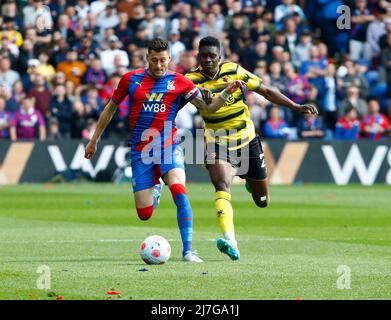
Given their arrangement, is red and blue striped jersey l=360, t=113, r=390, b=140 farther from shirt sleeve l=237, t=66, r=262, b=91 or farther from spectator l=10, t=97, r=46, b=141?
shirt sleeve l=237, t=66, r=262, b=91

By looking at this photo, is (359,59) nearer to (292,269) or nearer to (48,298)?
(292,269)

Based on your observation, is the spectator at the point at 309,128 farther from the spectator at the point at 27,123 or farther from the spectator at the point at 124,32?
the spectator at the point at 27,123

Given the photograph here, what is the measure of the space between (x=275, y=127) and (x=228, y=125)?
1390cm

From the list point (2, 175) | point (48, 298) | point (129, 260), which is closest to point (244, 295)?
point (48, 298)

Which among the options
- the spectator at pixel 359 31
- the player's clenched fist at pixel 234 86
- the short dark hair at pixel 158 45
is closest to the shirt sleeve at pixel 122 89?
the short dark hair at pixel 158 45

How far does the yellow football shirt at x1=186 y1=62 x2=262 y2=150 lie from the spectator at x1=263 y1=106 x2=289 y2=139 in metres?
13.6

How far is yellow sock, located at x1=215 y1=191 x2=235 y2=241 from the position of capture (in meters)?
12.0

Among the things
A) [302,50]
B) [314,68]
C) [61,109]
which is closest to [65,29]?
[61,109]

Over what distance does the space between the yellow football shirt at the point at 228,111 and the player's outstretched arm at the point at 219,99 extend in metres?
0.49

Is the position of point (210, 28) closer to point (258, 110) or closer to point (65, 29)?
point (258, 110)

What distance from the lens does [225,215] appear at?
12156 millimetres

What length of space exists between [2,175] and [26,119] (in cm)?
145

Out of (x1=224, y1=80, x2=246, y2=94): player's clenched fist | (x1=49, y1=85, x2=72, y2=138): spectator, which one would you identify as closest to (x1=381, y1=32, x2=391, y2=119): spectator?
(x1=49, y1=85, x2=72, y2=138): spectator

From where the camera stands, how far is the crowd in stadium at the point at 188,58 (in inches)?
1051
